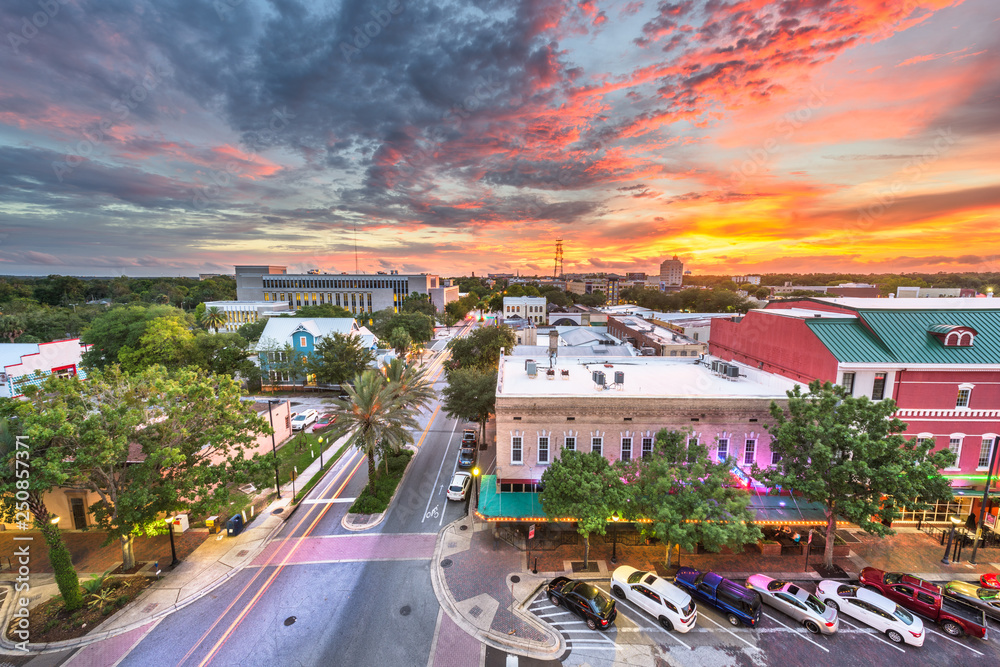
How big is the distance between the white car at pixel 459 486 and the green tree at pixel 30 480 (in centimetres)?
Result: 2102

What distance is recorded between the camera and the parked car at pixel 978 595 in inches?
798

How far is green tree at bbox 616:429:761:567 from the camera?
2022 centimetres

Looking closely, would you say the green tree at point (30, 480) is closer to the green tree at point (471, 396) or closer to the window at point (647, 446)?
the green tree at point (471, 396)

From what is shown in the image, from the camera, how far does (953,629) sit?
19.4 meters

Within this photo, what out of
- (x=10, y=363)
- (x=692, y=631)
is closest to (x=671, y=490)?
(x=692, y=631)

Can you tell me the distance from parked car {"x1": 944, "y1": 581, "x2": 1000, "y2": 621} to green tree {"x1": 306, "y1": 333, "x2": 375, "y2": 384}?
57812 mm

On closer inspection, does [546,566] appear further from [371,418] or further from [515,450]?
[371,418]

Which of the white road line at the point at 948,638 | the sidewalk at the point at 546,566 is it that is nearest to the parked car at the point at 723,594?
the sidewalk at the point at 546,566

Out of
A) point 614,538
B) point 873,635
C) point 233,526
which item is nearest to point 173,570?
point 233,526

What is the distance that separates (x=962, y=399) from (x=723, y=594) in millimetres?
21574

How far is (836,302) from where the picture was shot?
105 feet

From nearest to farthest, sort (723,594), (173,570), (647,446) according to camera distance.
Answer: (723,594)
(173,570)
(647,446)

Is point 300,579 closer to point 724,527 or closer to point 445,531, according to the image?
point 445,531

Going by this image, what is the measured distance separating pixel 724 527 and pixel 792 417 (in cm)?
845
